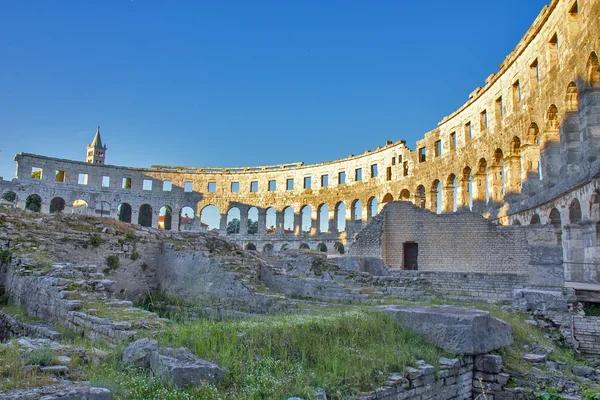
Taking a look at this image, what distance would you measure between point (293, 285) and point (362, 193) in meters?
27.0

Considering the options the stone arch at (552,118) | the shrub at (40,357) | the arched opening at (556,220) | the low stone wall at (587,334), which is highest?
the stone arch at (552,118)

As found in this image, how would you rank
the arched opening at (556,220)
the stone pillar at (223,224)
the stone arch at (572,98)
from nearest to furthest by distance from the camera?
the stone arch at (572,98) < the arched opening at (556,220) < the stone pillar at (223,224)

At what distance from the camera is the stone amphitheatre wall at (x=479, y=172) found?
16.7 m

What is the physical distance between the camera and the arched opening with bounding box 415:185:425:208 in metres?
32.7

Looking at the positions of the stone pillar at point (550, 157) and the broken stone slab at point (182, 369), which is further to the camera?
the stone pillar at point (550, 157)

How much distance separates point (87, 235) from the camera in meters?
11.4

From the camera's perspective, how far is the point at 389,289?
12117mm

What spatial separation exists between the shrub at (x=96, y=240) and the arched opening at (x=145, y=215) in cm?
3476

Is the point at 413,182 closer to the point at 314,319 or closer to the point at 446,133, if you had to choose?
the point at 446,133

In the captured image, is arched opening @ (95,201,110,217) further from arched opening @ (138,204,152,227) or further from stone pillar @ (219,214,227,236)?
stone pillar @ (219,214,227,236)

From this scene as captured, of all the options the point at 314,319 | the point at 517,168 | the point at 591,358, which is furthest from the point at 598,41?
the point at 314,319

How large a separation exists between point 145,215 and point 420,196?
28.7m

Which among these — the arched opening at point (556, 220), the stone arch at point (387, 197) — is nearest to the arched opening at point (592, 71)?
the arched opening at point (556, 220)

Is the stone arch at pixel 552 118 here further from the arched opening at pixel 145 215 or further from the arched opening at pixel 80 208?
the arched opening at pixel 145 215
